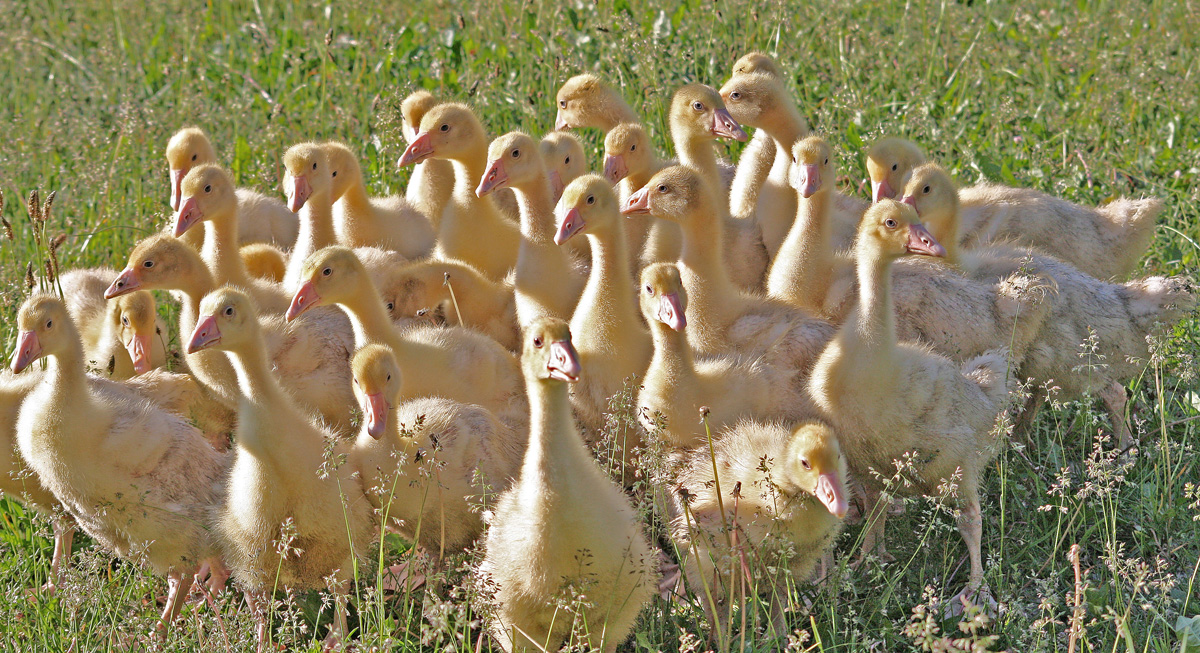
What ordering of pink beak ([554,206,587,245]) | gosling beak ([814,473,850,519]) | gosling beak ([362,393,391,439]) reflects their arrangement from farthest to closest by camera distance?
1. pink beak ([554,206,587,245])
2. gosling beak ([362,393,391,439])
3. gosling beak ([814,473,850,519])

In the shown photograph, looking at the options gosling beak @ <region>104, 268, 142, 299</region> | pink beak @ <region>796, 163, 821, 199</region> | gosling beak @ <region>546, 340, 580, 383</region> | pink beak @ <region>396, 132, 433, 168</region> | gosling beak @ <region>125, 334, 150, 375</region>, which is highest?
gosling beak @ <region>546, 340, 580, 383</region>

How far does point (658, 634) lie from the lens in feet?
13.7

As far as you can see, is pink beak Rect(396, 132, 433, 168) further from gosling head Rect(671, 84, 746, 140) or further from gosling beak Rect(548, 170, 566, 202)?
gosling head Rect(671, 84, 746, 140)

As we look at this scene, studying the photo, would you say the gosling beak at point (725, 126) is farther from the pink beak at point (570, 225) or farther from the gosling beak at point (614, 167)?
the pink beak at point (570, 225)

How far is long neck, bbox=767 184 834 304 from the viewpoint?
5.36 m

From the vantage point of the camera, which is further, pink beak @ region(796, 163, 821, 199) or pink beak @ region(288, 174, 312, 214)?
pink beak @ region(288, 174, 312, 214)

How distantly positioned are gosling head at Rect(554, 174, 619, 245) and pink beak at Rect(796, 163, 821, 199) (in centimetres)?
91

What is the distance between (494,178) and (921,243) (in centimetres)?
214

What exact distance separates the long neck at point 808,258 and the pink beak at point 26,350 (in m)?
3.23

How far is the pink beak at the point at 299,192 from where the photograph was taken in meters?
5.89

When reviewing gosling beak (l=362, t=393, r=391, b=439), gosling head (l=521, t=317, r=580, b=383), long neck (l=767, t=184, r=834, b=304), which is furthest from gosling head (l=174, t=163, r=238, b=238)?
long neck (l=767, t=184, r=834, b=304)

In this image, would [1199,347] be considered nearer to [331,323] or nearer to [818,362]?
[818,362]

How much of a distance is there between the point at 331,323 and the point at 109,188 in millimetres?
2783

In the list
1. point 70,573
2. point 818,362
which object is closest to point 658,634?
point 818,362
